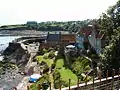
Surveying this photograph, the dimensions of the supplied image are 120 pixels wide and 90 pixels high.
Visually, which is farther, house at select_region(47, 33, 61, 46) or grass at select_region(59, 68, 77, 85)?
house at select_region(47, 33, 61, 46)

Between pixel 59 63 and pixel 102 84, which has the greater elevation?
pixel 102 84

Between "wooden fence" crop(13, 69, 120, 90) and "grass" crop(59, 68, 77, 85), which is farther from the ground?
"wooden fence" crop(13, 69, 120, 90)

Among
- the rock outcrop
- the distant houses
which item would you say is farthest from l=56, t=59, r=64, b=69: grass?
the rock outcrop

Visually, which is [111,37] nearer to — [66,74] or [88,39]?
[66,74]

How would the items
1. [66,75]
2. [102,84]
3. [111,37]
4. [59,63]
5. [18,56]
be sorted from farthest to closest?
[18,56] < [59,63] < [66,75] < [111,37] < [102,84]

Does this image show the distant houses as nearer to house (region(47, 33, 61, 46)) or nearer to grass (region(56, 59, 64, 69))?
house (region(47, 33, 61, 46))

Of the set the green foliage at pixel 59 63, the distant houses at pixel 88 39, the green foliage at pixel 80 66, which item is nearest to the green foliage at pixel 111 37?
the green foliage at pixel 80 66

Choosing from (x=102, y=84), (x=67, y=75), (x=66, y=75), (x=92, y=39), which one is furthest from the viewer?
(x=92, y=39)

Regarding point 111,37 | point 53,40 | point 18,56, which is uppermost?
point 111,37

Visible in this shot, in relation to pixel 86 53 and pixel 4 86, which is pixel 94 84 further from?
pixel 4 86

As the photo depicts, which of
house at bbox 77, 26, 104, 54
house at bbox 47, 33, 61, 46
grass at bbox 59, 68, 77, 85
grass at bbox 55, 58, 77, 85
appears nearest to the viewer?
grass at bbox 55, 58, 77, 85

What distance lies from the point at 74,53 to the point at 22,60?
1117 inches

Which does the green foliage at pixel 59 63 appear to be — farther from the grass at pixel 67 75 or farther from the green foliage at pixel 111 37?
the green foliage at pixel 111 37

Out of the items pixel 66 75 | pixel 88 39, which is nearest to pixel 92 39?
pixel 88 39
